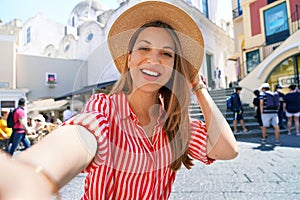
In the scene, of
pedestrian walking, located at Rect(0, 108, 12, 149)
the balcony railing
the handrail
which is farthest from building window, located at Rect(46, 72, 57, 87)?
the handrail

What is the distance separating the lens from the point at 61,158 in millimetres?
493

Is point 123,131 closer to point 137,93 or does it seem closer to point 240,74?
point 137,93

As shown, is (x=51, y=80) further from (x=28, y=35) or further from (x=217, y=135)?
(x=217, y=135)

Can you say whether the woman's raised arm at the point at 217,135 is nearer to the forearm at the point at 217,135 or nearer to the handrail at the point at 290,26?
the forearm at the point at 217,135

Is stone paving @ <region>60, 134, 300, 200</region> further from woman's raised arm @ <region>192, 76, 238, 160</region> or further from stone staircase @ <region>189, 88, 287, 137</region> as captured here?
woman's raised arm @ <region>192, 76, 238, 160</region>

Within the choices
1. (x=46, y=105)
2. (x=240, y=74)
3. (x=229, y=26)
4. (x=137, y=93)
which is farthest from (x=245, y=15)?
(x=137, y=93)

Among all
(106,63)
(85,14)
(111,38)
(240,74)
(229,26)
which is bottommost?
(106,63)

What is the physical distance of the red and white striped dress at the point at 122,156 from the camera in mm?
673

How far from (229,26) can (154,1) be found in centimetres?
1984

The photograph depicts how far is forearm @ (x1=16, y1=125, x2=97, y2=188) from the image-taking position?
46cm

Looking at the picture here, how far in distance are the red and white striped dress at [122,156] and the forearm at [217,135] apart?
→ 0.18m

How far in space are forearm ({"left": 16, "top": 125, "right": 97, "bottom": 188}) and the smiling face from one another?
33cm

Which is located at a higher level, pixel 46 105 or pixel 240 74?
pixel 240 74

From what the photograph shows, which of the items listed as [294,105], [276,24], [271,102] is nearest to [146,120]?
[271,102]
